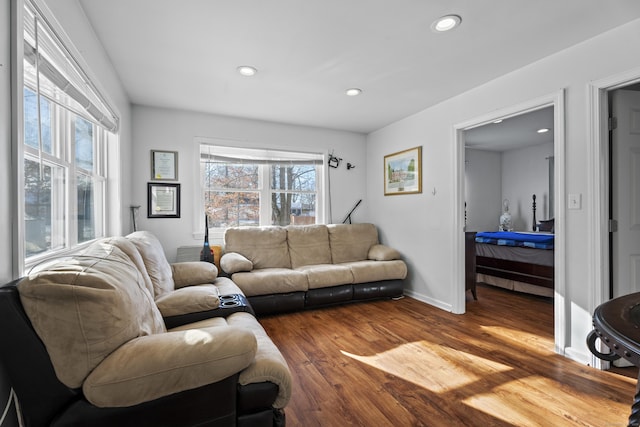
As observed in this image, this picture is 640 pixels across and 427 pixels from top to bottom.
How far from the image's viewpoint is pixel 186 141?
3887mm

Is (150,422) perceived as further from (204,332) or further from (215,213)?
(215,213)

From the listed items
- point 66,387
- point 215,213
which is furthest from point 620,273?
point 215,213

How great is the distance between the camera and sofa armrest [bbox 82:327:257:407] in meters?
1.08

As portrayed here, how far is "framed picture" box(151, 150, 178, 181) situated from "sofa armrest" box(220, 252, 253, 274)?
124 cm

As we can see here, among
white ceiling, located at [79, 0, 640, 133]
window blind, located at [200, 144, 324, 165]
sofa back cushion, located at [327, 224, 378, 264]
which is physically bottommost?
sofa back cushion, located at [327, 224, 378, 264]

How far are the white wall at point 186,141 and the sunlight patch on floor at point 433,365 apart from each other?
2.58 meters

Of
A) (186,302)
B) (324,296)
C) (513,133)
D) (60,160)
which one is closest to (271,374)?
(186,302)

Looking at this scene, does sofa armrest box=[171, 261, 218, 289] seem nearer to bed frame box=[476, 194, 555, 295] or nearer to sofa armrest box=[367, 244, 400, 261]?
sofa armrest box=[367, 244, 400, 261]

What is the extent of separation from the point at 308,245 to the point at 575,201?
9.40 ft

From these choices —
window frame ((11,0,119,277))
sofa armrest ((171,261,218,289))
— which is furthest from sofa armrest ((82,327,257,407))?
sofa armrest ((171,261,218,289))

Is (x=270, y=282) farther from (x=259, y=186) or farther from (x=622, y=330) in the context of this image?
(x=622, y=330)

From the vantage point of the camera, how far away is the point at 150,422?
1147 millimetres

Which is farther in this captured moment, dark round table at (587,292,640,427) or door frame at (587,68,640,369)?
door frame at (587,68,640,369)

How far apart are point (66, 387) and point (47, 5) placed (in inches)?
64.0
